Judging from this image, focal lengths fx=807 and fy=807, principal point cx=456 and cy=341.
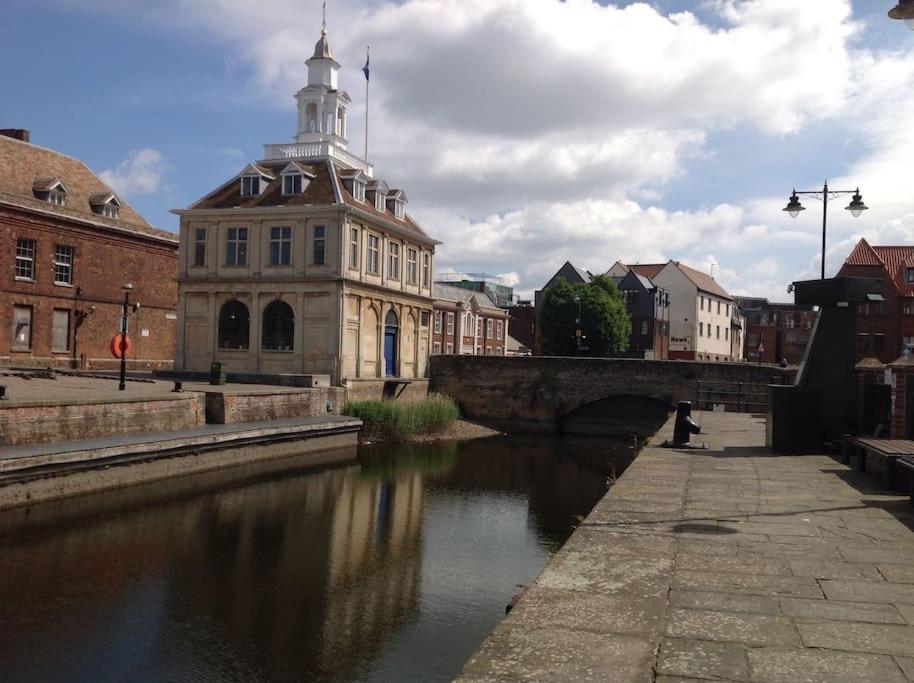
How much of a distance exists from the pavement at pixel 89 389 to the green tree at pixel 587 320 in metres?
31.3

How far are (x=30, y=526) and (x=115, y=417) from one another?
5.84m

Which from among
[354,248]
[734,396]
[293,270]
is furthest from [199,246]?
[734,396]

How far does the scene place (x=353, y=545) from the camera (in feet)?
49.1

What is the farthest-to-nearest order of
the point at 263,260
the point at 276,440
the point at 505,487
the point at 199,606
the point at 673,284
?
the point at 673,284 → the point at 263,260 → the point at 276,440 → the point at 505,487 → the point at 199,606

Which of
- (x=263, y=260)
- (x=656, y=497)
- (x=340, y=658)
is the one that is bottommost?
(x=340, y=658)

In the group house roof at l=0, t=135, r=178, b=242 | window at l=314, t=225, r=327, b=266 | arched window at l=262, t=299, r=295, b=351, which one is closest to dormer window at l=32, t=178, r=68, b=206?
house roof at l=0, t=135, r=178, b=242

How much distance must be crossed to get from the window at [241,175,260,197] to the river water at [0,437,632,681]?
1712 cm

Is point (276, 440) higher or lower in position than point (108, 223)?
lower

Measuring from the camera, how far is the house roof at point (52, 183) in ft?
110

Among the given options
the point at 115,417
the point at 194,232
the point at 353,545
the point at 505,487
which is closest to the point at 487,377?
the point at 194,232

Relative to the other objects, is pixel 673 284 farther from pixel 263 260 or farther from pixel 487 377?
pixel 263 260

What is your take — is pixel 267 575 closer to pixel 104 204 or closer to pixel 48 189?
pixel 48 189

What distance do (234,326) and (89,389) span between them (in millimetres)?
11079

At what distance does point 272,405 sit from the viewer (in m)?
27.3
